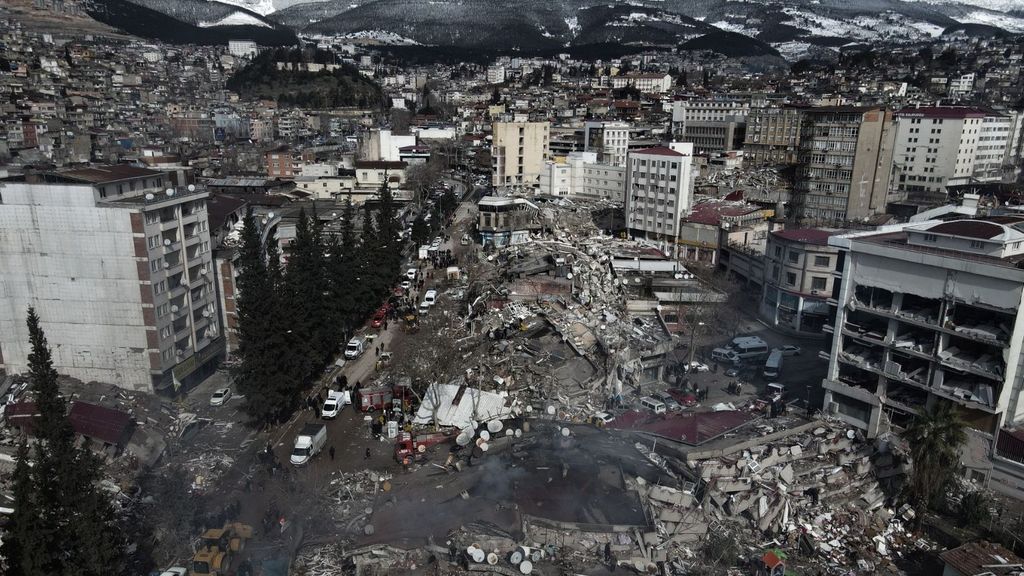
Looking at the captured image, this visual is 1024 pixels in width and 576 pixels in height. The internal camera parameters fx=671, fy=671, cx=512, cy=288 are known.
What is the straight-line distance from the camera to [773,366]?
23594 mm

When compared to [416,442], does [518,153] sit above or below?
above

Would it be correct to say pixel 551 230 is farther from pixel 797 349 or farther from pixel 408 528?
pixel 408 528

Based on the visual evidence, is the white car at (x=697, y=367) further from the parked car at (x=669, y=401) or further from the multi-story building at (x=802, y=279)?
the multi-story building at (x=802, y=279)

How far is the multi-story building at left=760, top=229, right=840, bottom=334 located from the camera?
28.0m

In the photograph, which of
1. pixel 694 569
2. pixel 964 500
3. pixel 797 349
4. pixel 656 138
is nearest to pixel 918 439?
pixel 964 500

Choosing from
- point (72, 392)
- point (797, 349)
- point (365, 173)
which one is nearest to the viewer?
point (72, 392)

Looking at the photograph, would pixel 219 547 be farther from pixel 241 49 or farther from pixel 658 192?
pixel 241 49

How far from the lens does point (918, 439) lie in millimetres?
16016

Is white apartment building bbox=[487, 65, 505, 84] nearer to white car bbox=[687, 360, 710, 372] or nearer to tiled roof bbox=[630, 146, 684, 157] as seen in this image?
tiled roof bbox=[630, 146, 684, 157]

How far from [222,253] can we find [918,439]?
2418cm

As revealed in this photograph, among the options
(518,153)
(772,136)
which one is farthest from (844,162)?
(518,153)

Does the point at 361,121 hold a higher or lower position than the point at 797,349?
higher

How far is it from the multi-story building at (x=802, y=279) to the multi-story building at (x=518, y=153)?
76.1 feet

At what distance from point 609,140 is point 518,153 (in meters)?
10.7
